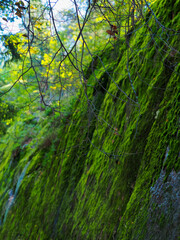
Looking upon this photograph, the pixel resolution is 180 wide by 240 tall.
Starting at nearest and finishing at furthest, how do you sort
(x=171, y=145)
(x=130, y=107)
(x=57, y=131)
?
(x=171, y=145), (x=130, y=107), (x=57, y=131)

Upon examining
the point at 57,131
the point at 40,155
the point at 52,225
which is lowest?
the point at 52,225

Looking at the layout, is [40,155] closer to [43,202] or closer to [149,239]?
[43,202]

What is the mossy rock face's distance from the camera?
210 cm

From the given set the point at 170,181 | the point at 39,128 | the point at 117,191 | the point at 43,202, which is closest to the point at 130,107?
the point at 117,191

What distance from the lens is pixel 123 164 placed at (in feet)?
10.4

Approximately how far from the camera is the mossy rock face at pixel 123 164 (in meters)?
2.10

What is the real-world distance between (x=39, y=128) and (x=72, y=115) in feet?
12.1

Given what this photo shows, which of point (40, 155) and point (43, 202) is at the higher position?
point (40, 155)

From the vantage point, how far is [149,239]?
1998 millimetres

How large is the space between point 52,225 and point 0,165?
8720 mm

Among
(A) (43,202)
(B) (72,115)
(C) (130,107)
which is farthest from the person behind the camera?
(B) (72,115)

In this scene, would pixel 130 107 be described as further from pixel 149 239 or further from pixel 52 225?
pixel 52 225

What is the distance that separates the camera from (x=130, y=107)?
3658 millimetres

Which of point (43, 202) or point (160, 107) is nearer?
point (160, 107)
